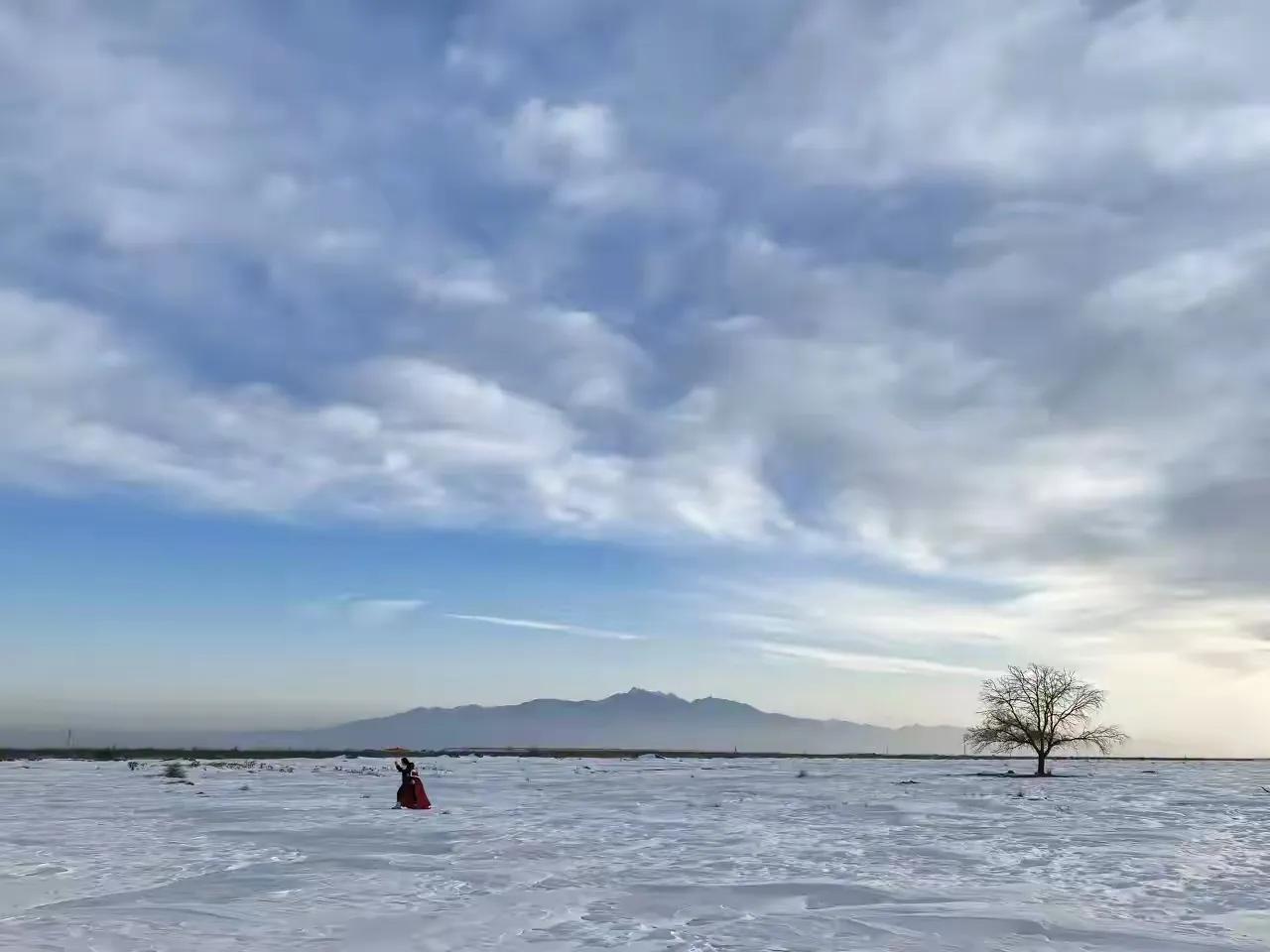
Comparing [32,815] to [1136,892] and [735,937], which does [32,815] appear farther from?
[1136,892]

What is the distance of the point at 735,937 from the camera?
13188 mm

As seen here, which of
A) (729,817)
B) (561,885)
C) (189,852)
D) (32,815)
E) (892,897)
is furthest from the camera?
(729,817)

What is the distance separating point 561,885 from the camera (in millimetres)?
17562

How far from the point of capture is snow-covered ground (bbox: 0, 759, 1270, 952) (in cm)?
1339

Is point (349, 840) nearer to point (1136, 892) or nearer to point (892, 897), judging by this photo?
point (892, 897)

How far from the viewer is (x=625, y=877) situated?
1866 cm

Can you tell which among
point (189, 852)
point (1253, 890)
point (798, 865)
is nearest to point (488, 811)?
point (189, 852)

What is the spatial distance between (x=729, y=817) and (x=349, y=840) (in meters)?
13.3

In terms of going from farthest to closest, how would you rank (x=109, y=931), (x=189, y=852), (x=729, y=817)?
1. (x=729, y=817)
2. (x=189, y=852)
3. (x=109, y=931)

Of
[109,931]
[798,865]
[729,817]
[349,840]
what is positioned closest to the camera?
[109,931]

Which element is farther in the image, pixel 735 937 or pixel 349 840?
pixel 349 840

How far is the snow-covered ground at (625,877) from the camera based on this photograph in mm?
13391

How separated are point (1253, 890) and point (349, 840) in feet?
63.8

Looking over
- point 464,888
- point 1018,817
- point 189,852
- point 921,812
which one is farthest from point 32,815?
point 1018,817
